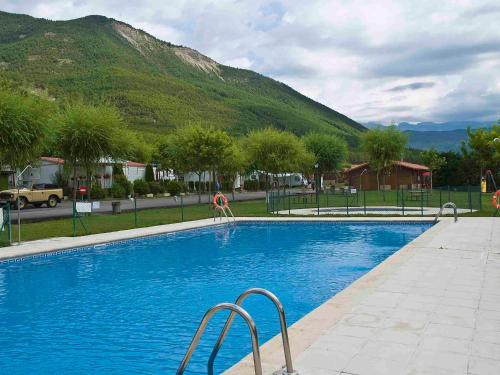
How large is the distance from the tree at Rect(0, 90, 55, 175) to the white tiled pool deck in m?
14.7

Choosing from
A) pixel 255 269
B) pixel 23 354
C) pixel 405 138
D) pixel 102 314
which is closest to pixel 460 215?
pixel 255 269

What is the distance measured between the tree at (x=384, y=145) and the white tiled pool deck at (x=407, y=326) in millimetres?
40807

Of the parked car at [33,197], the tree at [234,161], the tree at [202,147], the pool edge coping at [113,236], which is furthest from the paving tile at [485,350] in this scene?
the tree at [234,161]

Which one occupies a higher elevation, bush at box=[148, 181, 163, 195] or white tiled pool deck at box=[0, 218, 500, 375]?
bush at box=[148, 181, 163, 195]

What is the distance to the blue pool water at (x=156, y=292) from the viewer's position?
7.10 meters

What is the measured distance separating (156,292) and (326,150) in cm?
4423

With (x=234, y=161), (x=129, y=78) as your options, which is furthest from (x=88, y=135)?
(x=129, y=78)

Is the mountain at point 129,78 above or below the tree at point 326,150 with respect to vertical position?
above

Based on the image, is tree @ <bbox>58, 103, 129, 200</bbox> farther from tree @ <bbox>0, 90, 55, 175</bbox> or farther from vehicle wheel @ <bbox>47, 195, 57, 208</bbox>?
tree @ <bbox>0, 90, 55, 175</bbox>

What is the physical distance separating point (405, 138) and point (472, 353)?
4954 centimetres

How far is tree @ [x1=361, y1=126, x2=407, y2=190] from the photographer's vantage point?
5178cm

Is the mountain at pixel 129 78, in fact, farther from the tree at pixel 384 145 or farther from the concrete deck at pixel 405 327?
the concrete deck at pixel 405 327

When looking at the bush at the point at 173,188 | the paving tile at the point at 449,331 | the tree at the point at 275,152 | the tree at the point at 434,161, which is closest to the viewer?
the paving tile at the point at 449,331

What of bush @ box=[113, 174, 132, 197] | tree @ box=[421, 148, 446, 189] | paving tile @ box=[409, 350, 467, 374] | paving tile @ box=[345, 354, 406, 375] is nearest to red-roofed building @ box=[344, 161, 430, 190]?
tree @ box=[421, 148, 446, 189]
